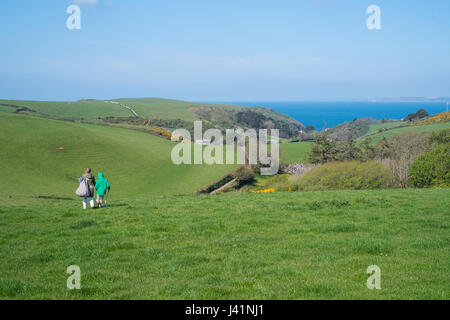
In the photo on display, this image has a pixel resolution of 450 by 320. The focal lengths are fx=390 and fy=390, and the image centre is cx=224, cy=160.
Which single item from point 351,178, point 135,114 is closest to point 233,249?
point 351,178

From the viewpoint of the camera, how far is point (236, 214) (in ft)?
50.0

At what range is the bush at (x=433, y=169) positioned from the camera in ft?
95.1

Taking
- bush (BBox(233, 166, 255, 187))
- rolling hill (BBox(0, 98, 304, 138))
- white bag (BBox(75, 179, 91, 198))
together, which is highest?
rolling hill (BBox(0, 98, 304, 138))

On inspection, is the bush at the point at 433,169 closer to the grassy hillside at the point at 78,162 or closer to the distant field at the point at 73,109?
the grassy hillside at the point at 78,162

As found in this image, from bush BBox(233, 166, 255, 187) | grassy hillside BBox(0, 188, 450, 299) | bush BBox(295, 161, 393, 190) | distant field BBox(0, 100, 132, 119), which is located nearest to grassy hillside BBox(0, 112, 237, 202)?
bush BBox(233, 166, 255, 187)

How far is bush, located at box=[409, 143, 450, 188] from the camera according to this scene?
95.1 ft

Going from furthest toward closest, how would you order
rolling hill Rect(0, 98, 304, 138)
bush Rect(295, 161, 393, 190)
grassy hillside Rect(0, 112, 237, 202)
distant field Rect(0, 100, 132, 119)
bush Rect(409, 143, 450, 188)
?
1. distant field Rect(0, 100, 132, 119)
2. rolling hill Rect(0, 98, 304, 138)
3. grassy hillside Rect(0, 112, 237, 202)
4. bush Rect(295, 161, 393, 190)
5. bush Rect(409, 143, 450, 188)

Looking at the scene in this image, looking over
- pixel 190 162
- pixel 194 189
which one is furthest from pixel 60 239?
pixel 190 162

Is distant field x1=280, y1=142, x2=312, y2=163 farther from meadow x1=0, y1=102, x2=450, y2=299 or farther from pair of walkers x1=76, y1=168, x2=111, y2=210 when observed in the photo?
pair of walkers x1=76, y1=168, x2=111, y2=210

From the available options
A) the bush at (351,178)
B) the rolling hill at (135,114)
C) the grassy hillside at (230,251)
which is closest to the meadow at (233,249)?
the grassy hillside at (230,251)

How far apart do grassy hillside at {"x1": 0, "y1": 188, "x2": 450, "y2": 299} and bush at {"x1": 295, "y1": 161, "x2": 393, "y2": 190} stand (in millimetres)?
14506

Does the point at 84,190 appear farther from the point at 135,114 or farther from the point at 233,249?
the point at 135,114
